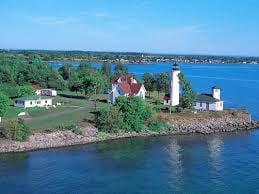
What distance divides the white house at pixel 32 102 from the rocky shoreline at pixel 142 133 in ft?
38.0

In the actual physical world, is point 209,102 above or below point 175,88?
Result: below

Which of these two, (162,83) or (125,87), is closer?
(125,87)

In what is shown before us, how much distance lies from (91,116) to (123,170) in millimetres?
15648

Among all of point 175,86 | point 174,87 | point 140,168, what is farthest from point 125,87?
point 140,168

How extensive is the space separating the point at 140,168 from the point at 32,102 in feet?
76.2

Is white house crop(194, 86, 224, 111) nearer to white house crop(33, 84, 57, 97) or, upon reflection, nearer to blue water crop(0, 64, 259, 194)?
blue water crop(0, 64, 259, 194)

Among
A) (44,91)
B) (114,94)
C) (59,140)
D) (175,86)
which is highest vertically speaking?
(175,86)

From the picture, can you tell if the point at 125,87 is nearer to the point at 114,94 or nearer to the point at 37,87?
the point at 114,94

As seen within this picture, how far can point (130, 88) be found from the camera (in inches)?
2375

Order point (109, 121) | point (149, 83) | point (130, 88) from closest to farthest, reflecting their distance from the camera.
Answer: point (109, 121) → point (130, 88) → point (149, 83)

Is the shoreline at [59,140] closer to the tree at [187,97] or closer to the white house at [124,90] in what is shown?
the tree at [187,97]

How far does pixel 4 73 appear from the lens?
235 feet

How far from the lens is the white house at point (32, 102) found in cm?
5503

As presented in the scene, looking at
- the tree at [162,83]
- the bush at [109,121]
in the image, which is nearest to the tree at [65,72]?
the tree at [162,83]
